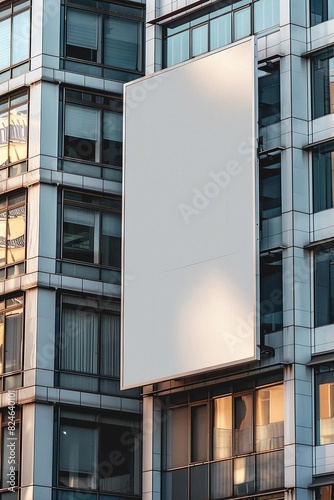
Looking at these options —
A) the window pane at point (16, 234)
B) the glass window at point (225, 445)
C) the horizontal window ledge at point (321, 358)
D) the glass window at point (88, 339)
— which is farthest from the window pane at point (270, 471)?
the window pane at point (16, 234)

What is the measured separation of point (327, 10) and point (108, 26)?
10762mm

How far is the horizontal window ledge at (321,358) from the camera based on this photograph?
49.8 m

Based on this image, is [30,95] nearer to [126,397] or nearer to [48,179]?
[48,179]

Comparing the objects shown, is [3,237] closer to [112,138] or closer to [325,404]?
[112,138]

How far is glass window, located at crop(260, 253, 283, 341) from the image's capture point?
5153cm

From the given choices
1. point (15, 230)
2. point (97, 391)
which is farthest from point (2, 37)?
point (97, 391)

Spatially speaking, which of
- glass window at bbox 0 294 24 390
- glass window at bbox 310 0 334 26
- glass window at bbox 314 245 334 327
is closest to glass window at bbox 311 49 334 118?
glass window at bbox 310 0 334 26

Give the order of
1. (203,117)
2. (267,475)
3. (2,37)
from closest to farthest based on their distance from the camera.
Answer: (267,475) → (203,117) → (2,37)

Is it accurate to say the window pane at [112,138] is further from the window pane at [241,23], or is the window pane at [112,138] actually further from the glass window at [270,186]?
the glass window at [270,186]

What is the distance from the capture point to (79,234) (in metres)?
58.2

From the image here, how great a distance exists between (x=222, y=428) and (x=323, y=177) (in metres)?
8.63

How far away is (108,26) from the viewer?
199 ft

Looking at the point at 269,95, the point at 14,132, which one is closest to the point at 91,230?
the point at 14,132

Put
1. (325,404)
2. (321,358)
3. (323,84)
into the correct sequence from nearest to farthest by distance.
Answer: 1. (325,404)
2. (321,358)
3. (323,84)
